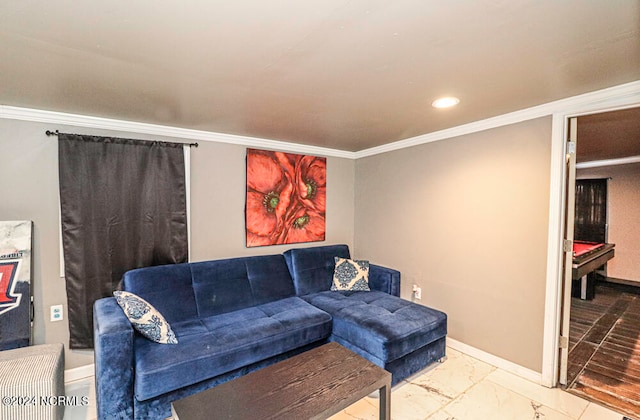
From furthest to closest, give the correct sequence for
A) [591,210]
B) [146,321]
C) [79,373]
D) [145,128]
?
[591,210], [145,128], [79,373], [146,321]

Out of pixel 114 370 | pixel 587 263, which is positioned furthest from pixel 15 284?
pixel 587 263

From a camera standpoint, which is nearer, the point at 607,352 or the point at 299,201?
the point at 607,352

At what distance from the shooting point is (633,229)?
195 inches

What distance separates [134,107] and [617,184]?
24.0ft

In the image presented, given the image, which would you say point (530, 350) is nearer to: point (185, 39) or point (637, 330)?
point (637, 330)

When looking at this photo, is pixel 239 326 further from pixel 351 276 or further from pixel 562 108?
pixel 562 108

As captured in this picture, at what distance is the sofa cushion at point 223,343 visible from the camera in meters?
1.77

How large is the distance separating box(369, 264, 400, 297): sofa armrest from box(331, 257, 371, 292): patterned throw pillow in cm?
8

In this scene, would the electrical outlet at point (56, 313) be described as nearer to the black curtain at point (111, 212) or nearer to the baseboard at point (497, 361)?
the black curtain at point (111, 212)

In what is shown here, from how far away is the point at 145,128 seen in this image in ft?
8.67

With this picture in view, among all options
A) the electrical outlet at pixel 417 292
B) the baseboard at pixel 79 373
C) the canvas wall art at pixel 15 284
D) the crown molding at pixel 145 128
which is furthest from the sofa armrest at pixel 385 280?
the canvas wall art at pixel 15 284

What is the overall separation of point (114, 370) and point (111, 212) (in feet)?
4.32

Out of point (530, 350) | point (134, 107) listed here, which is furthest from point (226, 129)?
point (530, 350)

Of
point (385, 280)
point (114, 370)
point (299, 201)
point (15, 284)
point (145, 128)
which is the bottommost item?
point (114, 370)
